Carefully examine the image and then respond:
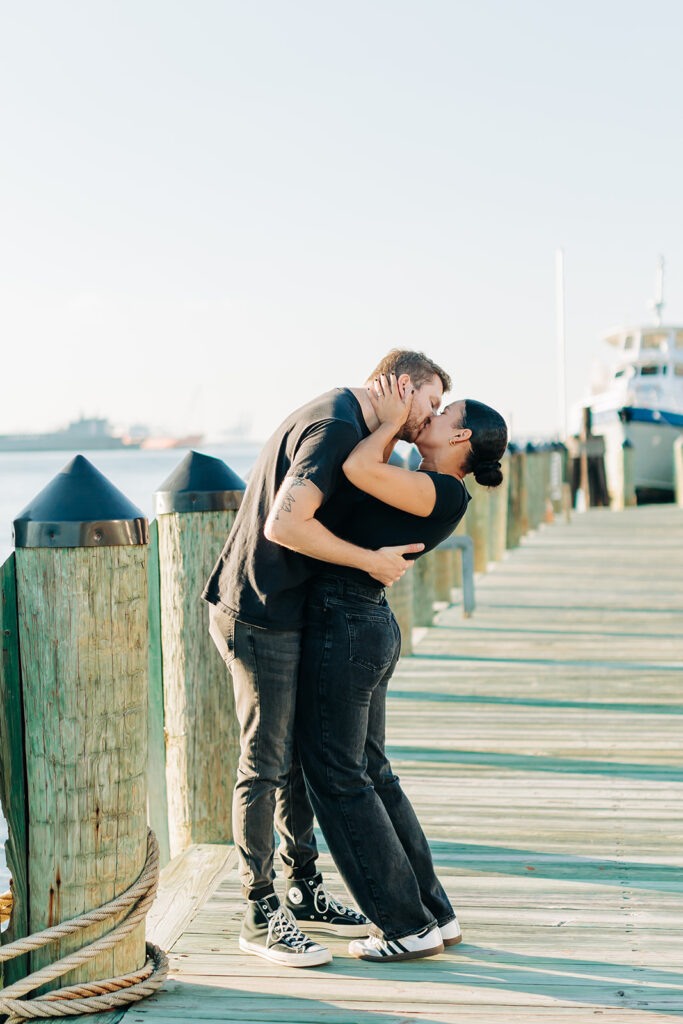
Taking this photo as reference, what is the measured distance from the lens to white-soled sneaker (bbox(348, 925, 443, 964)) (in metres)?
3.05

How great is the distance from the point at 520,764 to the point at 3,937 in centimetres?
279

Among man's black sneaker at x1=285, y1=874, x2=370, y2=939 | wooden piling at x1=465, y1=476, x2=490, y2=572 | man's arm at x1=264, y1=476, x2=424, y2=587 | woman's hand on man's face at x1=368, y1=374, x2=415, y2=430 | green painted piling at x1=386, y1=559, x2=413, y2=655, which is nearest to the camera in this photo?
man's arm at x1=264, y1=476, x2=424, y2=587

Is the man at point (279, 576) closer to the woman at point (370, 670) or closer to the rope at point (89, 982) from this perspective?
the woman at point (370, 670)

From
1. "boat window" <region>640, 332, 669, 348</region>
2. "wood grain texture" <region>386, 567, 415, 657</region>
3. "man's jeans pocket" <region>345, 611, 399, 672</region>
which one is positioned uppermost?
"boat window" <region>640, 332, 669, 348</region>

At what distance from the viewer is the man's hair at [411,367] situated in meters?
2.97

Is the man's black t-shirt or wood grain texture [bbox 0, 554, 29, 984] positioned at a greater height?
the man's black t-shirt

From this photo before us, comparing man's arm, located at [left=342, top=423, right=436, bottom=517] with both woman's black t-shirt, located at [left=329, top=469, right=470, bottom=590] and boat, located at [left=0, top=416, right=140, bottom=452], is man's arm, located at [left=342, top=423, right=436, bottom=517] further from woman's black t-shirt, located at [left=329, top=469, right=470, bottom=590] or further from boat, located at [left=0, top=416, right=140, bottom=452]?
boat, located at [left=0, top=416, right=140, bottom=452]

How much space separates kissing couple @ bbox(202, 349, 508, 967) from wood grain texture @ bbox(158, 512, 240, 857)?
644mm

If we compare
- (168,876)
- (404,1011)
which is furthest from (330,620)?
(168,876)

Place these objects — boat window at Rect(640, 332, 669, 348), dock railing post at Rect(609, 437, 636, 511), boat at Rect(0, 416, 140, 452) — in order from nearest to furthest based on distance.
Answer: dock railing post at Rect(609, 437, 636, 511)
boat window at Rect(640, 332, 669, 348)
boat at Rect(0, 416, 140, 452)

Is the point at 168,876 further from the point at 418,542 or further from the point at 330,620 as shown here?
the point at 418,542

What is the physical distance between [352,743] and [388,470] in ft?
2.46

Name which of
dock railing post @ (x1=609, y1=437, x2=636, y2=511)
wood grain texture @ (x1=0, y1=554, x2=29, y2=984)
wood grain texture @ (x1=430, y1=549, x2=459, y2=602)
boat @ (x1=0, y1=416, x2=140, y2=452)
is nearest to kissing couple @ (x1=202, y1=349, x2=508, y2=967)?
wood grain texture @ (x1=0, y1=554, x2=29, y2=984)

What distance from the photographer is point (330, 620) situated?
117 inches
